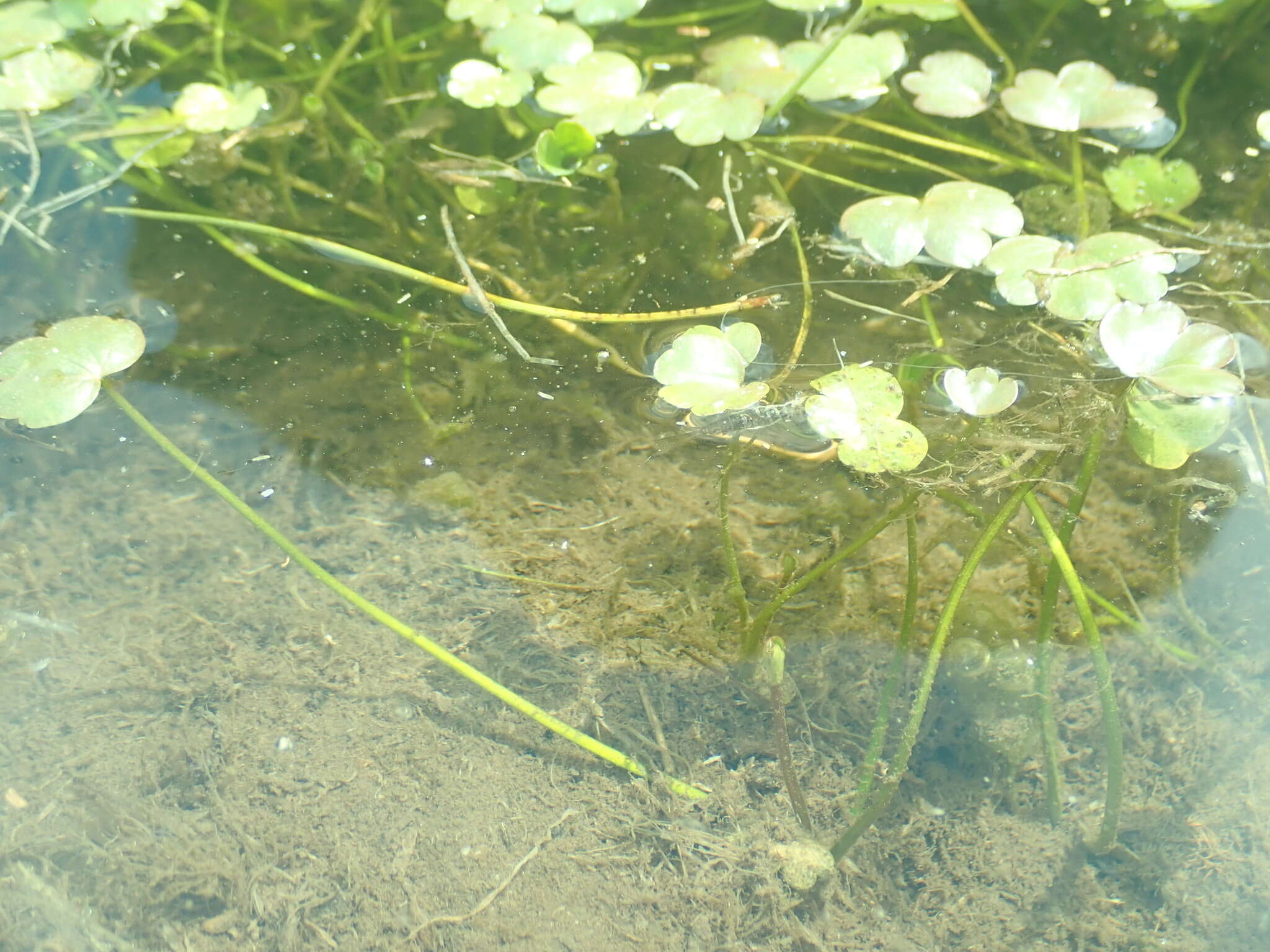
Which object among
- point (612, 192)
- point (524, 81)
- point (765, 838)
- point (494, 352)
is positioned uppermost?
point (524, 81)

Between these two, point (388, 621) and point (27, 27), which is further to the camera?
point (27, 27)

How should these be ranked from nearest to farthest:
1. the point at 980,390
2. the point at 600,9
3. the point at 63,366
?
the point at 980,390 → the point at 63,366 → the point at 600,9

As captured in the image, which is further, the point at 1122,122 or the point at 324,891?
the point at 1122,122

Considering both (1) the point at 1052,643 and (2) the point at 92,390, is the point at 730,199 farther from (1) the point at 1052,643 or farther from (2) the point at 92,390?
(2) the point at 92,390

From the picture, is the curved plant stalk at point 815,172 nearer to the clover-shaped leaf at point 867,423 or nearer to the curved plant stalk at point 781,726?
the clover-shaped leaf at point 867,423

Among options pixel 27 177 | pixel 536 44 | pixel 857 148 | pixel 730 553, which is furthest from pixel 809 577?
pixel 27 177

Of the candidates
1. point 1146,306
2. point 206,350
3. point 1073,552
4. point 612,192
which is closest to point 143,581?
point 206,350

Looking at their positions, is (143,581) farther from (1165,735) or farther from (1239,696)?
(1239,696)
